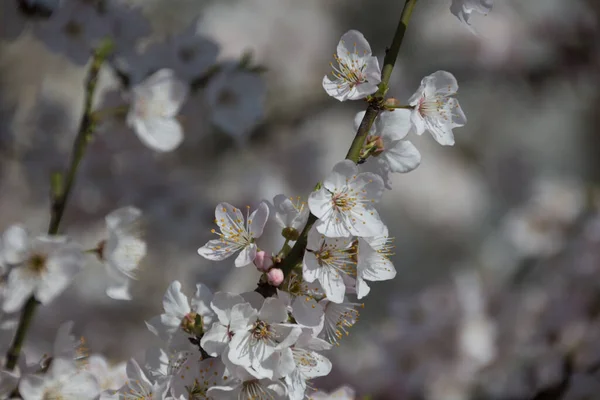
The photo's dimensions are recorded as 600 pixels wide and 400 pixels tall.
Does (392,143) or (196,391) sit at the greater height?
(392,143)

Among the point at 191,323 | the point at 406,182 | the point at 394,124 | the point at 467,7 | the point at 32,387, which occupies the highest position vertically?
the point at 467,7

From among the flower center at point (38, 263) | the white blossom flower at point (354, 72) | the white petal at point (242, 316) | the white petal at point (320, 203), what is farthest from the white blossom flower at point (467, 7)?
the flower center at point (38, 263)

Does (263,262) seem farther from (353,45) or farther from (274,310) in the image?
(353,45)

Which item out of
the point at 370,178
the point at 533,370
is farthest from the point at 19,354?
the point at 533,370

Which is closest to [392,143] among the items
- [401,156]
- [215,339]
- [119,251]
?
[401,156]

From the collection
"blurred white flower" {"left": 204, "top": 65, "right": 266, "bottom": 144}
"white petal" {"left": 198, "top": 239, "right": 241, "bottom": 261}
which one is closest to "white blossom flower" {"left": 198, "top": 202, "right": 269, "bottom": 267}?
"white petal" {"left": 198, "top": 239, "right": 241, "bottom": 261}

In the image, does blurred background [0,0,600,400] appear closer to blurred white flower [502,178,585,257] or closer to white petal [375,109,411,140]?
blurred white flower [502,178,585,257]
